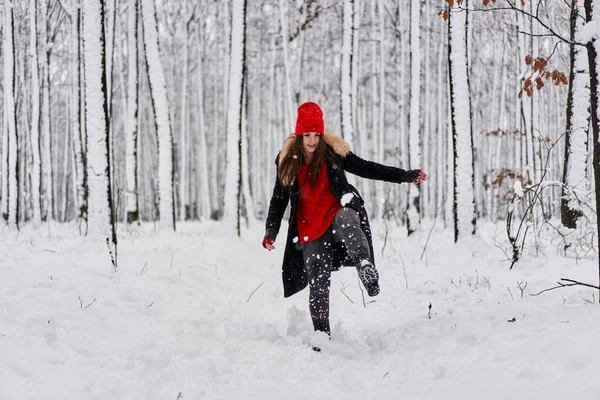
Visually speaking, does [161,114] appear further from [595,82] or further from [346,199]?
[595,82]

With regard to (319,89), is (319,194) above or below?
below

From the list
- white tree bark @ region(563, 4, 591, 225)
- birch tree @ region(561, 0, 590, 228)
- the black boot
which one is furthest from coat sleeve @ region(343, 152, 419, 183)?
white tree bark @ region(563, 4, 591, 225)

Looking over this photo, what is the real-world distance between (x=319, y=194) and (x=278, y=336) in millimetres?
1232

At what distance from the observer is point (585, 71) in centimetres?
730

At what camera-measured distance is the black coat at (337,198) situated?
377cm

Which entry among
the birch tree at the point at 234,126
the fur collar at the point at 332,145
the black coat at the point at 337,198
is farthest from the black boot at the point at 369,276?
the birch tree at the point at 234,126

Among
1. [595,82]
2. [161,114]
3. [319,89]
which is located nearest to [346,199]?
[595,82]

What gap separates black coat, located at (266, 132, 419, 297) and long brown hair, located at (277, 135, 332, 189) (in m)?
0.09

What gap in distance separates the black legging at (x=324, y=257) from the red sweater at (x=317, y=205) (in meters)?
0.05

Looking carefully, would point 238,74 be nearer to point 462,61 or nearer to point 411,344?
point 462,61

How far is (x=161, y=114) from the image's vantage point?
11.0 meters

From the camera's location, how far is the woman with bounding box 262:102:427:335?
147 inches

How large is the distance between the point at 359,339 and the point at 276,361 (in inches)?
34.7

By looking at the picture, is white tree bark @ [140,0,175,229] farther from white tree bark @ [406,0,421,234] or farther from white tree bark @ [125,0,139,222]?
white tree bark @ [406,0,421,234]
